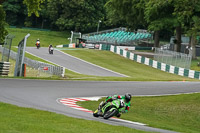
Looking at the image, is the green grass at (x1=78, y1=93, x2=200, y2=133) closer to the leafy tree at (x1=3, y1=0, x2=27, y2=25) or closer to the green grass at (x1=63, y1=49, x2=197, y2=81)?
the green grass at (x1=63, y1=49, x2=197, y2=81)

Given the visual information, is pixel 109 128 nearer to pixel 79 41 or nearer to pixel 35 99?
pixel 35 99

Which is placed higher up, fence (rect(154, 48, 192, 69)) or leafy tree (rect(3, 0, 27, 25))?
leafy tree (rect(3, 0, 27, 25))

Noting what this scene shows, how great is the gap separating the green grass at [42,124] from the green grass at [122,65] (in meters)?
29.0

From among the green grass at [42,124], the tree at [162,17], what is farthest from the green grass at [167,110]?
the tree at [162,17]

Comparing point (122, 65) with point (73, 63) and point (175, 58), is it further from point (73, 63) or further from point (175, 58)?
point (175, 58)

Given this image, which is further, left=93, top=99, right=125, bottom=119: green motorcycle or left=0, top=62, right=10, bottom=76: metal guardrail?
left=0, top=62, right=10, bottom=76: metal guardrail

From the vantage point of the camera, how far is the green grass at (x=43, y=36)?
266 ft

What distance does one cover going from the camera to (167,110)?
2159cm

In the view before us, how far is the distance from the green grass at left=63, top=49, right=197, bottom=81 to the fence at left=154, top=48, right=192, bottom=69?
1513 mm

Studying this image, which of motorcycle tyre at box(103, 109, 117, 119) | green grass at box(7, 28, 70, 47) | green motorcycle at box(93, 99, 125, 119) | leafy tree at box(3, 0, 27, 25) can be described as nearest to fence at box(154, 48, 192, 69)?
green grass at box(7, 28, 70, 47)

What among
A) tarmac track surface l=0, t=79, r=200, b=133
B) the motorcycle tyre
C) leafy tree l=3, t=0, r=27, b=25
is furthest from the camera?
leafy tree l=3, t=0, r=27, b=25

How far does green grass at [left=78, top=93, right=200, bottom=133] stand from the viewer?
742 inches

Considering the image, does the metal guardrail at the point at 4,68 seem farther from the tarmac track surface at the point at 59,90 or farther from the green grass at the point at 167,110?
the green grass at the point at 167,110

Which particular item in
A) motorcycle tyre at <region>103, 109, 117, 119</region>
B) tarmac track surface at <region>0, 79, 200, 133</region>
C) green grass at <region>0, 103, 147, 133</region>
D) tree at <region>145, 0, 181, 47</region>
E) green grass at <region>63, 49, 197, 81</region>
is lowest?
green grass at <region>63, 49, 197, 81</region>
